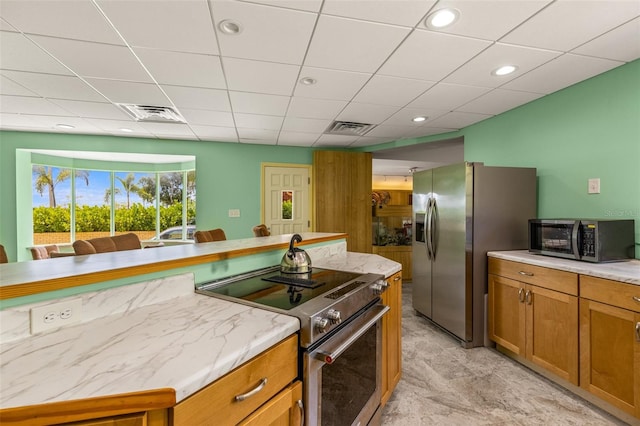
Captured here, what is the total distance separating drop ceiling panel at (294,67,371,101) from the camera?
2344 millimetres

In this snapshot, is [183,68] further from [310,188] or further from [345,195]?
[345,195]

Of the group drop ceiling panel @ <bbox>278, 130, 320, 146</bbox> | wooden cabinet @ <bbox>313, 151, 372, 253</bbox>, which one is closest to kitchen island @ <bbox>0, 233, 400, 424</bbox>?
drop ceiling panel @ <bbox>278, 130, 320, 146</bbox>

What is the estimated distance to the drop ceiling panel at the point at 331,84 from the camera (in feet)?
7.69

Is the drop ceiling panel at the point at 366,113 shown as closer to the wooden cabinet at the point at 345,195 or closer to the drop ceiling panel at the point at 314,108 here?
the drop ceiling panel at the point at 314,108

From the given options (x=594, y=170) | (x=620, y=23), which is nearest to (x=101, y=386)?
(x=620, y=23)

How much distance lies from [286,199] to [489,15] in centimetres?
402

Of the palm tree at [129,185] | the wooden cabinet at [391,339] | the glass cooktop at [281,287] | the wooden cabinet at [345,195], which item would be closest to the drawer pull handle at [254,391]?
the glass cooktop at [281,287]

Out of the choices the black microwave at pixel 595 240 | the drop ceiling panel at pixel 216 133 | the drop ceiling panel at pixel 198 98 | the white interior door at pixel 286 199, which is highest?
the drop ceiling panel at pixel 216 133

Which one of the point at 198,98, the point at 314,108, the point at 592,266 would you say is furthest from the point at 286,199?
the point at 592,266

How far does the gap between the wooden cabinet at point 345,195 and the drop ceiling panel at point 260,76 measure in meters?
2.33

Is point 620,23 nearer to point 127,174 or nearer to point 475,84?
point 475,84

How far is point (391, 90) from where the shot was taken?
2.68 m

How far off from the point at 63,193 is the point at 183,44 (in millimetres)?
5732

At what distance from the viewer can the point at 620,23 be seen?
1717 mm
